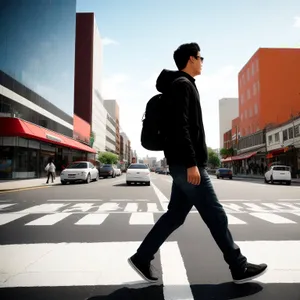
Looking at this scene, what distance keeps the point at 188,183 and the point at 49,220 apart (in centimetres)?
452

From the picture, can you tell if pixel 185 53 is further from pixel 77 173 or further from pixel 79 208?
pixel 77 173

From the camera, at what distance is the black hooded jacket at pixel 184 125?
264 centimetres

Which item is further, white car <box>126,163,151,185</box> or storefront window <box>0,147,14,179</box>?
storefront window <box>0,147,14,179</box>

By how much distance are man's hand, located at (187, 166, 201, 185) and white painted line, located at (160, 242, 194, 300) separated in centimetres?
89

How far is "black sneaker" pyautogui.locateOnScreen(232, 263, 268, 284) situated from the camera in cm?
269

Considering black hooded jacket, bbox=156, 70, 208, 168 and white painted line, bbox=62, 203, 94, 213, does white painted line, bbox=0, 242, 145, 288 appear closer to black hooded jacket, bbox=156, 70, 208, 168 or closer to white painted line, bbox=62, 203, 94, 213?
black hooded jacket, bbox=156, 70, 208, 168

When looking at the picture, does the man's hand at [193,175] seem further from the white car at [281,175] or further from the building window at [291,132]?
the building window at [291,132]

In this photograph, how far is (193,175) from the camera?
8.55 ft

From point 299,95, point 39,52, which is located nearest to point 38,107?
point 39,52

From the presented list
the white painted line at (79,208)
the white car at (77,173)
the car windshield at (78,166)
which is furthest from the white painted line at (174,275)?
the car windshield at (78,166)

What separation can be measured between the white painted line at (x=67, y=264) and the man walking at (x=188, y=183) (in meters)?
0.39

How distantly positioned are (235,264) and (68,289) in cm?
143

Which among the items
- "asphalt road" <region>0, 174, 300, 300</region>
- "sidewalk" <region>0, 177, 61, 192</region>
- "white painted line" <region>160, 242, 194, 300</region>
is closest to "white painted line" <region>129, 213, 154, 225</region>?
"asphalt road" <region>0, 174, 300, 300</region>

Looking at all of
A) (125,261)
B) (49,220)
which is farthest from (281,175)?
(125,261)
